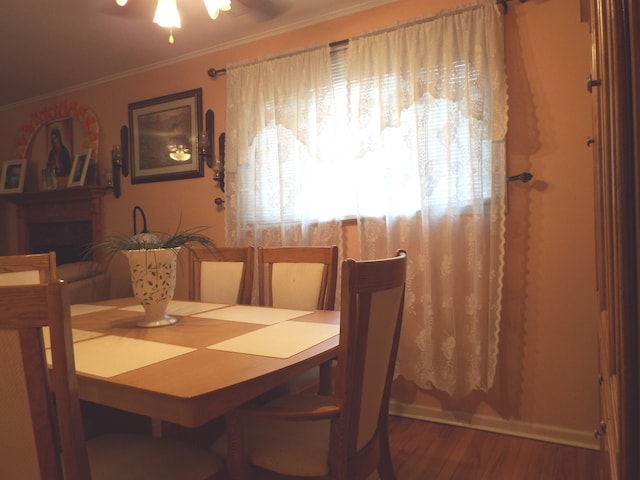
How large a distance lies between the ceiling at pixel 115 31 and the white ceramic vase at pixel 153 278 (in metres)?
1.69

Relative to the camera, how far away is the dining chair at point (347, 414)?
1.05 m

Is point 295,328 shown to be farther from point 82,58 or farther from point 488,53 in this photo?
point 82,58

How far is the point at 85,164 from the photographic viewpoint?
3812 mm

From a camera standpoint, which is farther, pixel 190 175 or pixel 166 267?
pixel 190 175

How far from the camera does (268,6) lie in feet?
8.46

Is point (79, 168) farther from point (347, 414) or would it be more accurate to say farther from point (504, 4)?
point (347, 414)

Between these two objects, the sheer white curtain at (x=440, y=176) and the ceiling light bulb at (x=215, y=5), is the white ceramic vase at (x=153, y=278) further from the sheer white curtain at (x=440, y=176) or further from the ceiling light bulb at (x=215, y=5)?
the sheer white curtain at (x=440, y=176)

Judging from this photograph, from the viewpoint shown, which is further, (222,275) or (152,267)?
(222,275)

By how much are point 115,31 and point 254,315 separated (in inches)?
92.2

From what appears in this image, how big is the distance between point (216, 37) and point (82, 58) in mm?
1172

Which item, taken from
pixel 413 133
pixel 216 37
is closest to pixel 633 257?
pixel 413 133

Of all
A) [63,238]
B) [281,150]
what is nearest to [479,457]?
[281,150]

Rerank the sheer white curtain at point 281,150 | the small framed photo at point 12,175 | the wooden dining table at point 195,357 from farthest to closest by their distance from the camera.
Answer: the small framed photo at point 12,175, the sheer white curtain at point 281,150, the wooden dining table at point 195,357

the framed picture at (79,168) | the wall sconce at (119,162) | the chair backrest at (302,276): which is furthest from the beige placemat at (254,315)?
the framed picture at (79,168)
